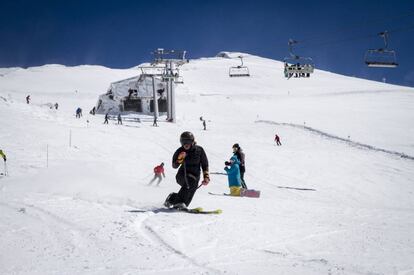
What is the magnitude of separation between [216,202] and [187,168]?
1285 mm

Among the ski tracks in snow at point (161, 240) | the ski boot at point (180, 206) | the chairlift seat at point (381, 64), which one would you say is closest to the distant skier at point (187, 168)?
the ski boot at point (180, 206)

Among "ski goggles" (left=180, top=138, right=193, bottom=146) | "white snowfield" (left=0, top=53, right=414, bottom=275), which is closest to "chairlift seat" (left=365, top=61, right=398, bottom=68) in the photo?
"white snowfield" (left=0, top=53, right=414, bottom=275)

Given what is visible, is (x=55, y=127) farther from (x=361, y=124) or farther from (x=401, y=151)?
(x=361, y=124)

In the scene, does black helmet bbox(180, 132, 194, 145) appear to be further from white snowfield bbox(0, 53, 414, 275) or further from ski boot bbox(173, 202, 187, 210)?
white snowfield bbox(0, 53, 414, 275)

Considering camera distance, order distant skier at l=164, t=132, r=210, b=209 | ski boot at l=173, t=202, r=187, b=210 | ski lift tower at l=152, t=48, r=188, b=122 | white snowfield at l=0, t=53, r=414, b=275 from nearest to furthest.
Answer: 1. white snowfield at l=0, t=53, r=414, b=275
2. ski boot at l=173, t=202, r=187, b=210
3. distant skier at l=164, t=132, r=210, b=209
4. ski lift tower at l=152, t=48, r=188, b=122

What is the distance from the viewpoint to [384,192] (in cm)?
1861

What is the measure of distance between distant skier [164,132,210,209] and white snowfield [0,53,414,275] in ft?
1.61

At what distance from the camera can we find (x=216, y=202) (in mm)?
8242

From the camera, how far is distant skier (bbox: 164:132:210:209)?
720cm

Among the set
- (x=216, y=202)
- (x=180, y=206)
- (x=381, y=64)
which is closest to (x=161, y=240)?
(x=180, y=206)

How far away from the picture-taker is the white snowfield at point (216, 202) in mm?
4148

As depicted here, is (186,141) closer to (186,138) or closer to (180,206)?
(186,138)

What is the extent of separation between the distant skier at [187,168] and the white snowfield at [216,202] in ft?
1.61

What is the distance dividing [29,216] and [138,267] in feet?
9.08
